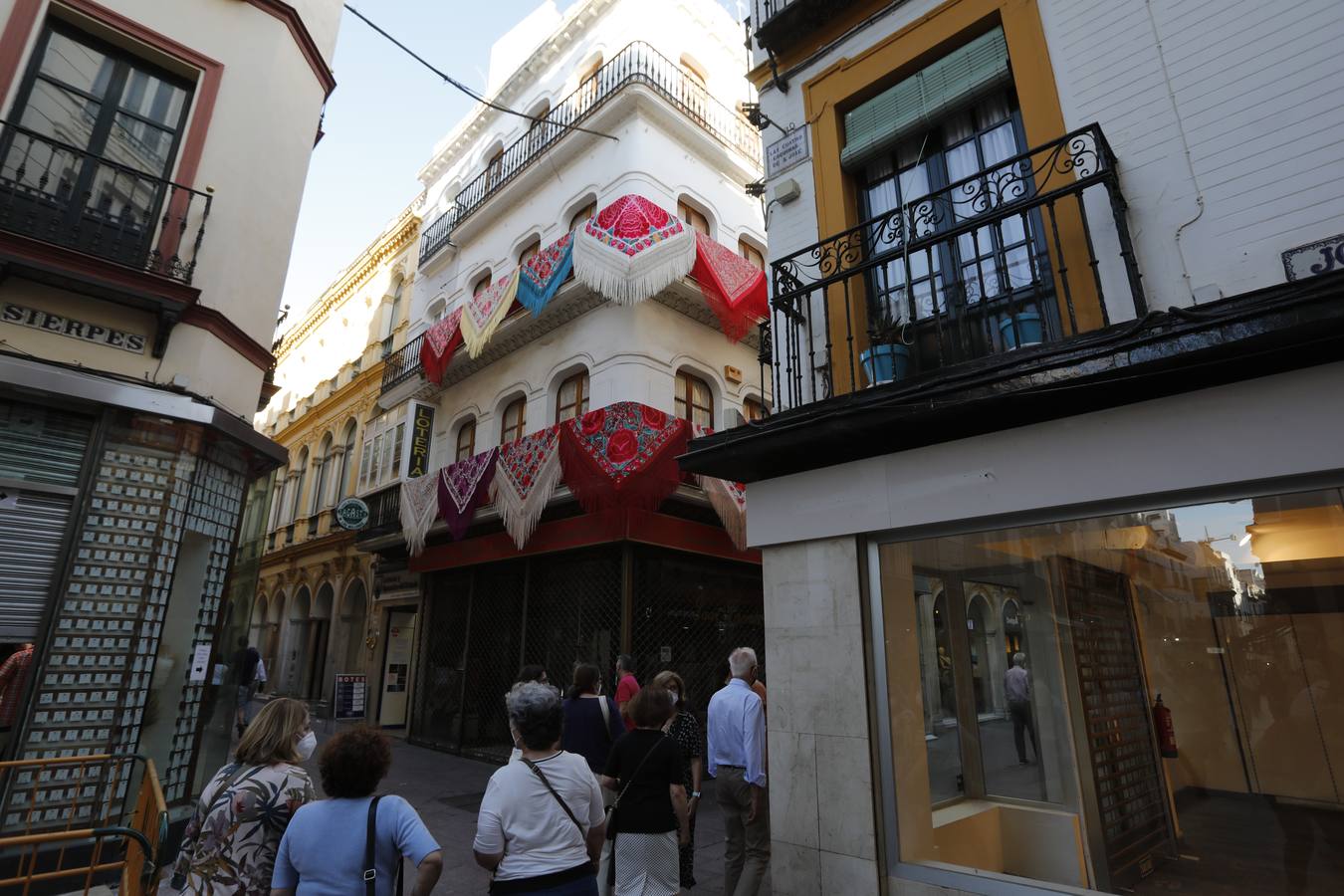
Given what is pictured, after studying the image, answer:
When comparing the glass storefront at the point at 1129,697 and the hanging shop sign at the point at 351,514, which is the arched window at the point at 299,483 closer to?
the hanging shop sign at the point at 351,514

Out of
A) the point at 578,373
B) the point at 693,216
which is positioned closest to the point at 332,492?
the point at 578,373

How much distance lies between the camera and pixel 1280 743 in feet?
13.4

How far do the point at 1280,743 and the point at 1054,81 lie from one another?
4.69m

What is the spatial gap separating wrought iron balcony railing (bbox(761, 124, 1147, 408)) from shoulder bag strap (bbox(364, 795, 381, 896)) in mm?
4238

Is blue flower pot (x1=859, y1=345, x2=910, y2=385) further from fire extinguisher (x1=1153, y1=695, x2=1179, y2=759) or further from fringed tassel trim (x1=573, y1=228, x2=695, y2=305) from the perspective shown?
fringed tassel trim (x1=573, y1=228, x2=695, y2=305)

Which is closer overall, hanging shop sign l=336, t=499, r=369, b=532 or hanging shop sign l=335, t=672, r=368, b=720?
hanging shop sign l=335, t=672, r=368, b=720

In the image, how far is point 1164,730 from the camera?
475cm

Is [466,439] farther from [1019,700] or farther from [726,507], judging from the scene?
A: [1019,700]

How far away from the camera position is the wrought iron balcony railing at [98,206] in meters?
6.66

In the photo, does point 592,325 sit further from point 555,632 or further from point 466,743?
point 466,743

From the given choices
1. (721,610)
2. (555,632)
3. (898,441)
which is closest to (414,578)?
(555,632)

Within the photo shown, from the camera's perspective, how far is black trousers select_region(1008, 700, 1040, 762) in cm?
522

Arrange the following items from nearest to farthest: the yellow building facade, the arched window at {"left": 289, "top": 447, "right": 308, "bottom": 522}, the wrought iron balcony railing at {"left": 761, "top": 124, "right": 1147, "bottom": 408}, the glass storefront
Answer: the glass storefront < the wrought iron balcony railing at {"left": 761, "top": 124, "right": 1147, "bottom": 408} < the yellow building facade < the arched window at {"left": 289, "top": 447, "right": 308, "bottom": 522}

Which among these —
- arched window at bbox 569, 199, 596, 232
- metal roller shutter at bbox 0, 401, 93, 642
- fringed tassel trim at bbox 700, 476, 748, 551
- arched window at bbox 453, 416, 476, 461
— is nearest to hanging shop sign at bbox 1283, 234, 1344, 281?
fringed tassel trim at bbox 700, 476, 748, 551
